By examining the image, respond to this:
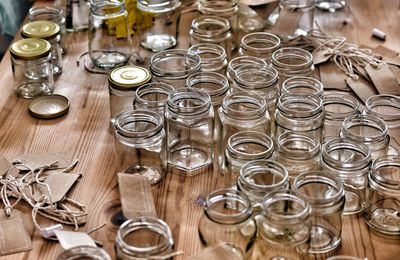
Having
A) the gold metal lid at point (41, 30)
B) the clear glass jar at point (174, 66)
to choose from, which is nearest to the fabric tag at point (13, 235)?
the clear glass jar at point (174, 66)

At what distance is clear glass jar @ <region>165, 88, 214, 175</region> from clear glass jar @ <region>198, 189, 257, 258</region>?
213mm

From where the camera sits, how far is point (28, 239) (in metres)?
1.14

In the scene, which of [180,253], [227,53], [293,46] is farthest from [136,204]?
[293,46]

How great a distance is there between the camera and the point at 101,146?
1378mm

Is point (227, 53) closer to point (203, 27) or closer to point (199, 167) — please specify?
point (203, 27)

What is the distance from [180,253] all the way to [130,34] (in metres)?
0.71

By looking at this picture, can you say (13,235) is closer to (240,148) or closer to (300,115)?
(240,148)

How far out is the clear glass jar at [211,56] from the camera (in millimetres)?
1480

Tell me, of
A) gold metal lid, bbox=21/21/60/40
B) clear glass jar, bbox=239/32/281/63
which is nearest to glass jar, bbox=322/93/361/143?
clear glass jar, bbox=239/32/281/63

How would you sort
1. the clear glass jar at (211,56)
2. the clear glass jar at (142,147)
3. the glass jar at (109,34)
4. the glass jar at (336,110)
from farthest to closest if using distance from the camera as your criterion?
the glass jar at (109,34) < the clear glass jar at (211,56) < the glass jar at (336,110) < the clear glass jar at (142,147)

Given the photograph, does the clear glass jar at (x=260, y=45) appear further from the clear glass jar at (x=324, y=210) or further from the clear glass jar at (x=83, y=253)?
the clear glass jar at (x=83, y=253)

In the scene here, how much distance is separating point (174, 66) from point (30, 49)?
0.28 meters

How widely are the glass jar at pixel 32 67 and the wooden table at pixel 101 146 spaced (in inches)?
0.9

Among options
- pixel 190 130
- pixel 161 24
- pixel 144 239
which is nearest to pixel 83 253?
pixel 144 239
